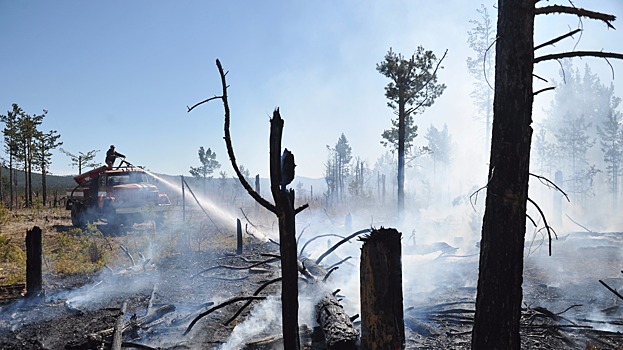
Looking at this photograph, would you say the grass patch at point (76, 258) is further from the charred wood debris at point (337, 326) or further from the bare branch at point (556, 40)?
the bare branch at point (556, 40)

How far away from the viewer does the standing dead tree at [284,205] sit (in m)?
3.09

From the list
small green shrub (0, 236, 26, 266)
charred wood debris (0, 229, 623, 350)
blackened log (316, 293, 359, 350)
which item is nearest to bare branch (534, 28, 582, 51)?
charred wood debris (0, 229, 623, 350)

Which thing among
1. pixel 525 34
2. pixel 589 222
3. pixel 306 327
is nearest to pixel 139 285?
pixel 306 327

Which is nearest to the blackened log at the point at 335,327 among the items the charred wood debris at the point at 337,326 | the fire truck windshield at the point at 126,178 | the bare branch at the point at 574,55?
the charred wood debris at the point at 337,326

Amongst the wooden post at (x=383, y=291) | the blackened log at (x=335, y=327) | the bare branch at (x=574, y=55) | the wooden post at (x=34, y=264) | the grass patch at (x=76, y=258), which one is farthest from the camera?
the grass patch at (x=76, y=258)

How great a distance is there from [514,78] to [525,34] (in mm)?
452

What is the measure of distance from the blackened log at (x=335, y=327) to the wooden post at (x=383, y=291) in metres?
1.16

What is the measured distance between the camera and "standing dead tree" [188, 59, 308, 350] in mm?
Answer: 3094

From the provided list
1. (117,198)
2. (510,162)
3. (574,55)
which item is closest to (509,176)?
(510,162)

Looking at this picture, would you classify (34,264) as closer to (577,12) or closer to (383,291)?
(383,291)

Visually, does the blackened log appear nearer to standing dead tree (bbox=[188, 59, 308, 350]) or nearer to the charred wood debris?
the charred wood debris

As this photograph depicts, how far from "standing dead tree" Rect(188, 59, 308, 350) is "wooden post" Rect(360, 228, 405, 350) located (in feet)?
2.18

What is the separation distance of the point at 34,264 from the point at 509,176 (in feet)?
28.7

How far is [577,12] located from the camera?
12.6 ft
